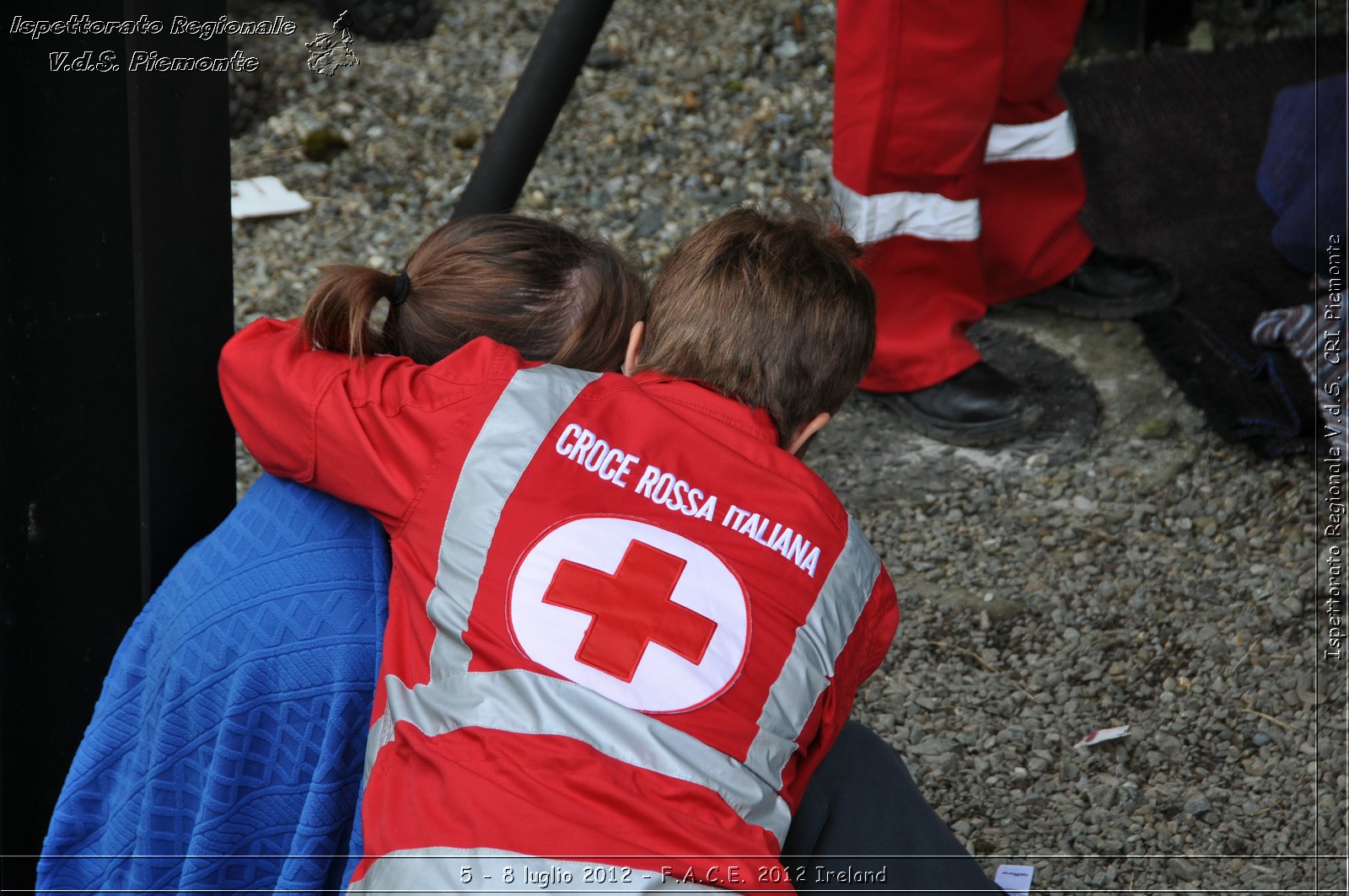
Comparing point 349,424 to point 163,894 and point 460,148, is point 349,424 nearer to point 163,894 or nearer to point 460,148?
point 163,894

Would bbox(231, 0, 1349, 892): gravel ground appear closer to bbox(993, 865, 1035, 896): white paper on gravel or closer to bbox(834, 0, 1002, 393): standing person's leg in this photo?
bbox(993, 865, 1035, 896): white paper on gravel

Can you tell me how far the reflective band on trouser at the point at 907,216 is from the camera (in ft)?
7.90

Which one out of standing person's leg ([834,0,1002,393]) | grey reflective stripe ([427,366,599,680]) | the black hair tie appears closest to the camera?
grey reflective stripe ([427,366,599,680])

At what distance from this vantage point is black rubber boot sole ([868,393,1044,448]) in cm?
251

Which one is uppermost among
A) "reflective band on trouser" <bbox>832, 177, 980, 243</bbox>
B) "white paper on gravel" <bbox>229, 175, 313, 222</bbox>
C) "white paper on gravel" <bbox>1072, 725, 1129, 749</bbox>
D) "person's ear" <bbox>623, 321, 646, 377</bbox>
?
"person's ear" <bbox>623, 321, 646, 377</bbox>

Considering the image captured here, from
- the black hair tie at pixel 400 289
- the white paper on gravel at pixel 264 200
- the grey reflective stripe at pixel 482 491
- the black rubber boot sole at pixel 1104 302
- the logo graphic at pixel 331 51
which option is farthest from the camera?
the logo graphic at pixel 331 51

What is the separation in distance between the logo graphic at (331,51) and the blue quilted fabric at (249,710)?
→ 7.83ft

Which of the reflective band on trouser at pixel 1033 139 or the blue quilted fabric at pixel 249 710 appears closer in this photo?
the blue quilted fabric at pixel 249 710

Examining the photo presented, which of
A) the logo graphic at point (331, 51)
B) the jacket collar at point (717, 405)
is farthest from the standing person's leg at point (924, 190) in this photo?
the logo graphic at point (331, 51)

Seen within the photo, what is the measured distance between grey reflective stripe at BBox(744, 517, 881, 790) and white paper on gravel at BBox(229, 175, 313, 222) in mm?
2227

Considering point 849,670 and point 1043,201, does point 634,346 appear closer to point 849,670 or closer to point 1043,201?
point 849,670

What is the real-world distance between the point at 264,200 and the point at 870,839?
2.32 metres

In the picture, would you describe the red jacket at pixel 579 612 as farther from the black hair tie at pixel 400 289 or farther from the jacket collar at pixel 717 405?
the black hair tie at pixel 400 289

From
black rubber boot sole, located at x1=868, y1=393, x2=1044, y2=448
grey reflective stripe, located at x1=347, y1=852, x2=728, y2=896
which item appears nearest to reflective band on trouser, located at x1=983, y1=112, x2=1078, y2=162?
black rubber boot sole, located at x1=868, y1=393, x2=1044, y2=448
